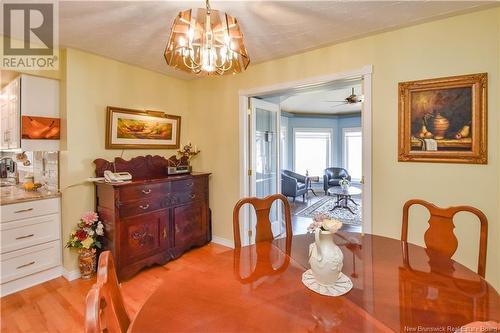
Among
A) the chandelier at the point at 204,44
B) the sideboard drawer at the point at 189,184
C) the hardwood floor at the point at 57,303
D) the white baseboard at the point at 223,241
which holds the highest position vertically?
the chandelier at the point at 204,44

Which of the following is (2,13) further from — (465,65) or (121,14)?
(465,65)

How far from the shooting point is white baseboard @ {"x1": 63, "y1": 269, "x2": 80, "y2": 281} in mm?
2609

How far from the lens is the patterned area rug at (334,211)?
4.79 m

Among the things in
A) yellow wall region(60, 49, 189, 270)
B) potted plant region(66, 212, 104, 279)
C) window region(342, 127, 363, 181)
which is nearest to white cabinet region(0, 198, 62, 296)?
yellow wall region(60, 49, 189, 270)

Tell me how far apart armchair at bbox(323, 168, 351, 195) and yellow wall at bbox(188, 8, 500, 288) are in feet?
15.0

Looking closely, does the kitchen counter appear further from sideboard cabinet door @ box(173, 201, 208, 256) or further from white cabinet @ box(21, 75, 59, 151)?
sideboard cabinet door @ box(173, 201, 208, 256)

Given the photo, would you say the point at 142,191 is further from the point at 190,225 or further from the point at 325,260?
the point at 325,260

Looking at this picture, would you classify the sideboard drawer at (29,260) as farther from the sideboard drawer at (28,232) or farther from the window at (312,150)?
the window at (312,150)

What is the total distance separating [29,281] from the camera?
2.47 m

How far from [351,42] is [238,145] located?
5.67 feet

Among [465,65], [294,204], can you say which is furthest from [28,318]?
[294,204]

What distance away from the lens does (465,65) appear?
1.99 metres

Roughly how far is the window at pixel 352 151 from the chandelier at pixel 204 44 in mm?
6736

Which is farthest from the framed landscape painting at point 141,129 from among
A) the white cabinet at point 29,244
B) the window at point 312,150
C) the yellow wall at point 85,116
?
the window at point 312,150
